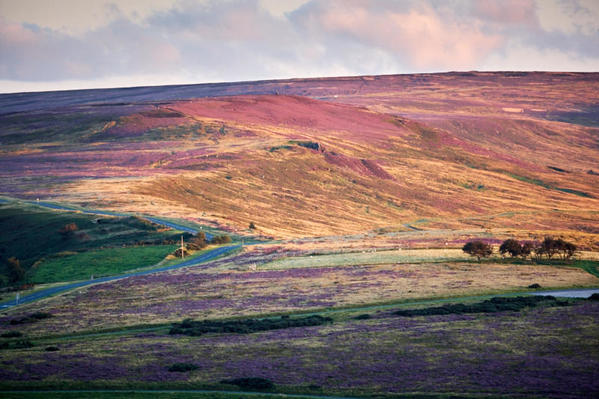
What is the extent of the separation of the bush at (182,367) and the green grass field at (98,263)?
4524cm

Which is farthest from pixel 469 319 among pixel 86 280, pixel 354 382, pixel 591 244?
pixel 591 244

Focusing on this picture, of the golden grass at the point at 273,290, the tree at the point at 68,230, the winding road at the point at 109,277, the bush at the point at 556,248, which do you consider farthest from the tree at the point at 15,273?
the bush at the point at 556,248

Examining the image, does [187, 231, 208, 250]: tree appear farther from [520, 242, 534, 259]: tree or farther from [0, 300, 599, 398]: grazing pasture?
[520, 242, 534, 259]: tree

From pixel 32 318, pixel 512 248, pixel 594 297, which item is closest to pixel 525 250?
pixel 512 248

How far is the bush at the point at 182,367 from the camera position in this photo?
3706 centimetres

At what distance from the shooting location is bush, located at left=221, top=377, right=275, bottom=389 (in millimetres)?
34062

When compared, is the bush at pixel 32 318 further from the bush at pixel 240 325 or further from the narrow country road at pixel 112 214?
the narrow country road at pixel 112 214

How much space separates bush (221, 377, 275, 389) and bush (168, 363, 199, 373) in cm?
335

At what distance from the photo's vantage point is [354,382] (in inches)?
1340

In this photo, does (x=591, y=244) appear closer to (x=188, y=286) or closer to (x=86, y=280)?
(x=188, y=286)

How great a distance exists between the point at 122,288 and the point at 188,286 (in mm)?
7239

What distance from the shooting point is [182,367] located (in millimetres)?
37312

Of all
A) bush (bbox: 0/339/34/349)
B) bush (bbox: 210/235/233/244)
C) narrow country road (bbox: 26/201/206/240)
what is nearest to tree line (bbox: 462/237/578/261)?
bush (bbox: 210/235/233/244)

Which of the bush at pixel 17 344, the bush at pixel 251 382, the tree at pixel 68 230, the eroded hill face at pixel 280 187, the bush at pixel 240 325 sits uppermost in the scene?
the eroded hill face at pixel 280 187
